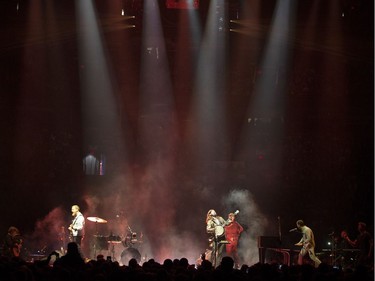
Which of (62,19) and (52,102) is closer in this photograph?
(62,19)

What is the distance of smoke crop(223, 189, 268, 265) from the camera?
22.8m

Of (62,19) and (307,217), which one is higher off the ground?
(62,19)

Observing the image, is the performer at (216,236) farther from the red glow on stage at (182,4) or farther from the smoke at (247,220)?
the red glow on stage at (182,4)

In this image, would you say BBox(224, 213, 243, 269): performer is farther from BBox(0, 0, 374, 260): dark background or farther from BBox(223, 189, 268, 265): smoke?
BBox(0, 0, 374, 260): dark background

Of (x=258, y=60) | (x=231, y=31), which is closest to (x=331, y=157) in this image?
(x=258, y=60)

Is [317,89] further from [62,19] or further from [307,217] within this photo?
[62,19]

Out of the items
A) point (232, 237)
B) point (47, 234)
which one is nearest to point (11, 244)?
point (47, 234)

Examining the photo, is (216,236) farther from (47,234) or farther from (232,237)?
(47,234)

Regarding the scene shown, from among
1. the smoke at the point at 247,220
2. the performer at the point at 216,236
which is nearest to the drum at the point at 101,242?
the performer at the point at 216,236

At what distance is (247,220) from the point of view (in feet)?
77.5

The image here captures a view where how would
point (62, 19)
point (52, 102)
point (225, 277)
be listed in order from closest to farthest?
point (225, 277), point (62, 19), point (52, 102)

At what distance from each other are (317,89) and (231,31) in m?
4.16

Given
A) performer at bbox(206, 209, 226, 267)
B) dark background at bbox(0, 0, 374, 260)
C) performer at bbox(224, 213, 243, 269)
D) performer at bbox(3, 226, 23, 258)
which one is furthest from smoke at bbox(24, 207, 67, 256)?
performer at bbox(206, 209, 226, 267)

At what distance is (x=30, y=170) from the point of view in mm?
22344
